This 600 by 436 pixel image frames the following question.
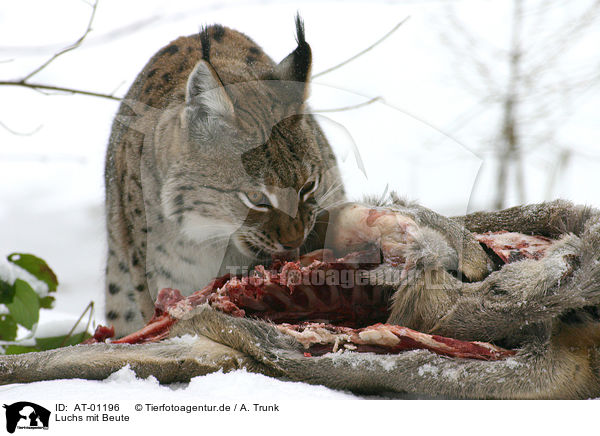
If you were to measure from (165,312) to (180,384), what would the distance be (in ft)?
1.05

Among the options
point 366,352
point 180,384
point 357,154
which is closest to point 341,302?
point 366,352

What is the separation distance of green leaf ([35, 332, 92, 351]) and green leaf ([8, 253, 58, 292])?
21cm

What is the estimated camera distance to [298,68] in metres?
1.78

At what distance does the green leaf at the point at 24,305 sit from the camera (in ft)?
6.49

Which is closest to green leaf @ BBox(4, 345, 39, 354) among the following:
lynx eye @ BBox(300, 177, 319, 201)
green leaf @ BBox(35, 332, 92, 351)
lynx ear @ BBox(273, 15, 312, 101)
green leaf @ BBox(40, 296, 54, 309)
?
green leaf @ BBox(35, 332, 92, 351)

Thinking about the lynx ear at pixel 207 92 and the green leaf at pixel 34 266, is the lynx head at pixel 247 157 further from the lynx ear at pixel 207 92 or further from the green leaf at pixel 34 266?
the green leaf at pixel 34 266

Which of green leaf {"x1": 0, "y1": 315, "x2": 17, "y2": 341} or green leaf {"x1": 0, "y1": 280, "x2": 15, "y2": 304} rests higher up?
green leaf {"x1": 0, "y1": 280, "x2": 15, "y2": 304}

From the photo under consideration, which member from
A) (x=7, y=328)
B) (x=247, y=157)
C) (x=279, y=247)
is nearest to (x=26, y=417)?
(x=279, y=247)

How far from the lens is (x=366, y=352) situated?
1.17 metres

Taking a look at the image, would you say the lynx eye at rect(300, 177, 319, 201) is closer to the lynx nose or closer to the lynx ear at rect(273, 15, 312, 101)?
the lynx nose

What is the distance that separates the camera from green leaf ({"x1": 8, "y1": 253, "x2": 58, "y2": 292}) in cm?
203

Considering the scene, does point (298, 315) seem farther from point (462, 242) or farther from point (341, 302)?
point (462, 242)

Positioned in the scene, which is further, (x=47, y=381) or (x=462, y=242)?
(x=462, y=242)

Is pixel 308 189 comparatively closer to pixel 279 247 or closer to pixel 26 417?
pixel 279 247
